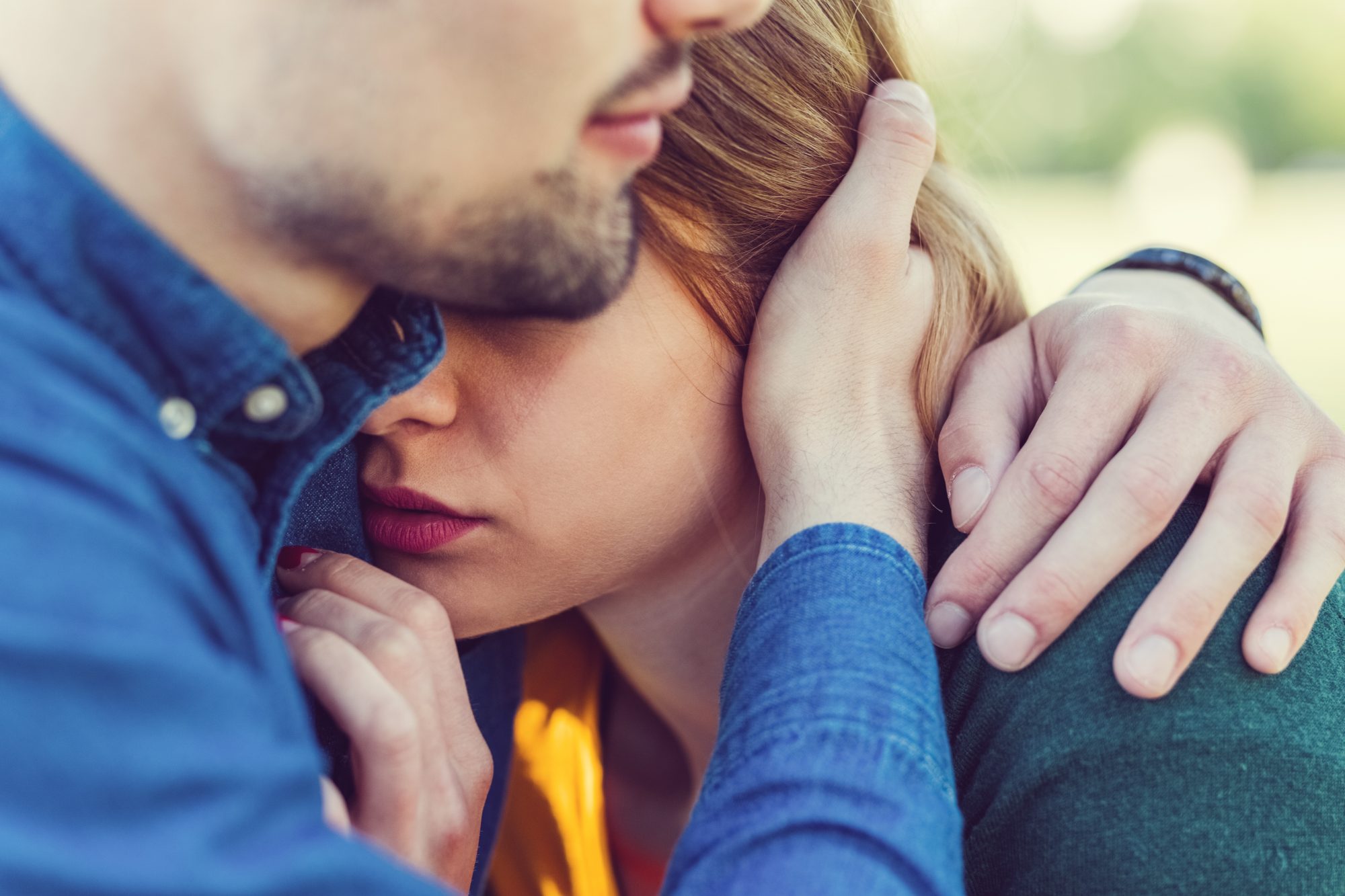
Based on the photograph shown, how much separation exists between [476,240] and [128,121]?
0.28m

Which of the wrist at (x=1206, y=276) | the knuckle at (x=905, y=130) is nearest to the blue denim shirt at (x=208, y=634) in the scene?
the knuckle at (x=905, y=130)

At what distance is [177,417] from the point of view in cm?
89

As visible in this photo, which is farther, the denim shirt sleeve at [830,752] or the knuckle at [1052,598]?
the knuckle at [1052,598]

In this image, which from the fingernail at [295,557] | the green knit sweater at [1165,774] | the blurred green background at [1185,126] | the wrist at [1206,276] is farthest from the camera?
the blurred green background at [1185,126]

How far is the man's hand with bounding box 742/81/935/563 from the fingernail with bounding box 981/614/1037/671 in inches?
7.6

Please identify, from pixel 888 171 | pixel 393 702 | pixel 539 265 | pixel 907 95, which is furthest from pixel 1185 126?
pixel 393 702

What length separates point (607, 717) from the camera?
217 centimetres

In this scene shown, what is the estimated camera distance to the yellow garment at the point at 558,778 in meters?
2.01

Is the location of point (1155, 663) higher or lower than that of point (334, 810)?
lower

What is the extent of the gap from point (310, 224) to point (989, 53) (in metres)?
1.17

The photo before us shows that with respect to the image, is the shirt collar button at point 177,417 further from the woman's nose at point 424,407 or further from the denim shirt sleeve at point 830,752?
the denim shirt sleeve at point 830,752

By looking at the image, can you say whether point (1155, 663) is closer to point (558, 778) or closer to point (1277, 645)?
point (1277, 645)

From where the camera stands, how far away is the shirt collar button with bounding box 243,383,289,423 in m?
0.93

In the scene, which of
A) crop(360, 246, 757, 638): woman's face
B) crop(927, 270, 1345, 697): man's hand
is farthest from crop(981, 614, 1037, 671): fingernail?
crop(360, 246, 757, 638): woman's face
